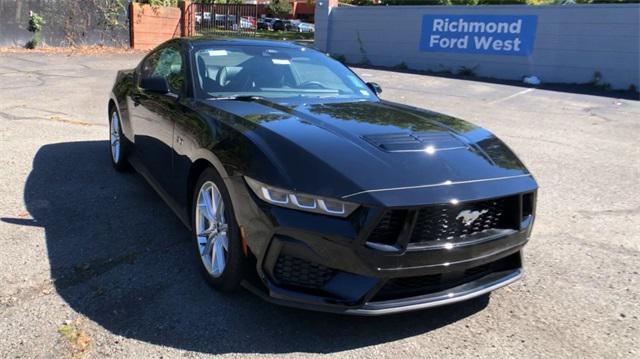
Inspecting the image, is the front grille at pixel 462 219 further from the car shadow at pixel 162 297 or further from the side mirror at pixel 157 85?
the side mirror at pixel 157 85

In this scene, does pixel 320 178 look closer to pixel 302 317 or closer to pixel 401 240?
pixel 401 240

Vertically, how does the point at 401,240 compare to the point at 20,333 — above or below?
above

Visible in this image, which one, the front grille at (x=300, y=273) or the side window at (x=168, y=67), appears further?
the side window at (x=168, y=67)

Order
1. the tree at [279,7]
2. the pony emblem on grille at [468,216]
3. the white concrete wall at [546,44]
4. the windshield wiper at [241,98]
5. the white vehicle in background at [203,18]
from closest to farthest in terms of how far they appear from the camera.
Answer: the pony emblem on grille at [468,216] < the windshield wiper at [241,98] < the white concrete wall at [546,44] < the white vehicle in background at [203,18] < the tree at [279,7]

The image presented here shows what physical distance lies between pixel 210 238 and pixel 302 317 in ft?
2.54

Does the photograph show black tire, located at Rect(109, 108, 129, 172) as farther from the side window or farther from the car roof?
the car roof

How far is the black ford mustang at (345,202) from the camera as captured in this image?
2.83 meters

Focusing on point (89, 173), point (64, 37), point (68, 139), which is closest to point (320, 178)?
point (89, 173)

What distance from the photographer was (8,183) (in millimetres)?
5527

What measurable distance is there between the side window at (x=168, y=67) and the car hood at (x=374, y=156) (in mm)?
788

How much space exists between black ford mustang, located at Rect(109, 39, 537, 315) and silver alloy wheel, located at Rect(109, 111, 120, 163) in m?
1.97

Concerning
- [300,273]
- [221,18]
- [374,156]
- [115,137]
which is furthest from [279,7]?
[300,273]

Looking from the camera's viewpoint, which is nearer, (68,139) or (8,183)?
(8,183)

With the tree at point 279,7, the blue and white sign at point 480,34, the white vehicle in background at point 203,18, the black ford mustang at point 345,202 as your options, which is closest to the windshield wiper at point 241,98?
the black ford mustang at point 345,202
